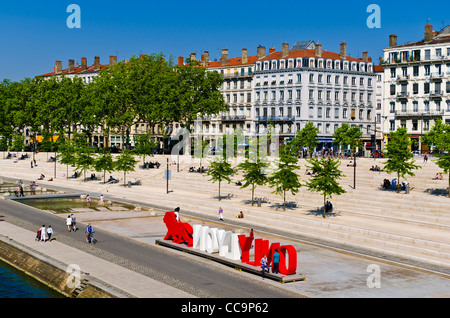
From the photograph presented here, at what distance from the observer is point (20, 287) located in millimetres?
28109

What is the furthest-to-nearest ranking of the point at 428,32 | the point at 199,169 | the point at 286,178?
the point at 428,32 < the point at 199,169 < the point at 286,178

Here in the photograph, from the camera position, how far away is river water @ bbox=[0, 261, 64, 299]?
1056 inches

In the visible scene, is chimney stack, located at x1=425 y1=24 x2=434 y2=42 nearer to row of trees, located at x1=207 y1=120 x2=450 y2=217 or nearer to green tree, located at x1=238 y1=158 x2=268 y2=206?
row of trees, located at x1=207 y1=120 x2=450 y2=217

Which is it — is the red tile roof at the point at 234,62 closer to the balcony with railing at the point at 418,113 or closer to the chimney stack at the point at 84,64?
the balcony with railing at the point at 418,113

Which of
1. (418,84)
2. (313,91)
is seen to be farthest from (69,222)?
(313,91)

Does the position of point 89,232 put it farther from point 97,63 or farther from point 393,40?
point 97,63

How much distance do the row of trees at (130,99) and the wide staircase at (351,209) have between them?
28.9 meters

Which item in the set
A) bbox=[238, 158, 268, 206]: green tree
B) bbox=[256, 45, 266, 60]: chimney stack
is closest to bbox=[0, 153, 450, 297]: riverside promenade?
bbox=[238, 158, 268, 206]: green tree

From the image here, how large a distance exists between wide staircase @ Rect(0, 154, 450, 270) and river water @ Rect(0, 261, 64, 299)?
61.5 ft

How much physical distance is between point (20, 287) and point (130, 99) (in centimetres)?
7607

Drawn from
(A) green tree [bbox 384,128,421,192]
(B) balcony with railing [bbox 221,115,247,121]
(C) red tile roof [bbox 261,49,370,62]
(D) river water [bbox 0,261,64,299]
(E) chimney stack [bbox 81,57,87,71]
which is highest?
(E) chimney stack [bbox 81,57,87,71]

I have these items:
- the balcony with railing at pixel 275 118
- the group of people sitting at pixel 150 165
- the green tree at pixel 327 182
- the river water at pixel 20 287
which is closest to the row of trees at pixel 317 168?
the green tree at pixel 327 182

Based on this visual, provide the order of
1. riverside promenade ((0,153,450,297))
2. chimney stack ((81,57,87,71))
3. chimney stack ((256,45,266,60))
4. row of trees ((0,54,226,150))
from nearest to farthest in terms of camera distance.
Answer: riverside promenade ((0,153,450,297)), row of trees ((0,54,226,150)), chimney stack ((256,45,266,60)), chimney stack ((81,57,87,71))

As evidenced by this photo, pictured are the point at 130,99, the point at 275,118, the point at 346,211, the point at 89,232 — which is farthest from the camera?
the point at 275,118
